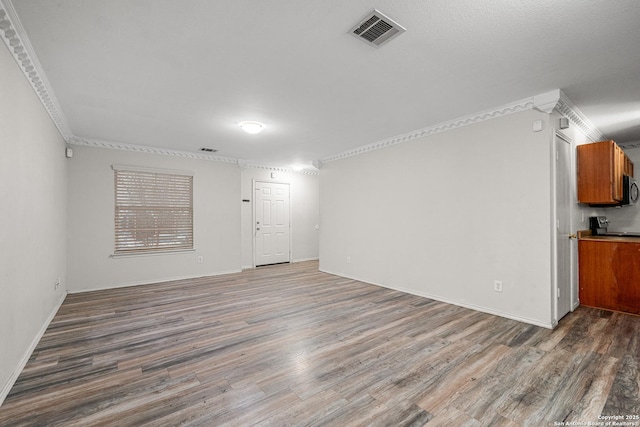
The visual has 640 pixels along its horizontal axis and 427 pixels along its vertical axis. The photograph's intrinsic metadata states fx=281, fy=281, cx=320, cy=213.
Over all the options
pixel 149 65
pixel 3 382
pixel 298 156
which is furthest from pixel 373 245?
pixel 3 382

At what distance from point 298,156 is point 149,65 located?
3.81 m

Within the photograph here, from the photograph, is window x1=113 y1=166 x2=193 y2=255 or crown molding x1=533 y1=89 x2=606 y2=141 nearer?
crown molding x1=533 y1=89 x2=606 y2=141

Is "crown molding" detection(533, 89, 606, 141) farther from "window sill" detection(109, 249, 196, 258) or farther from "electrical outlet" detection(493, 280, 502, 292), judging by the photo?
"window sill" detection(109, 249, 196, 258)

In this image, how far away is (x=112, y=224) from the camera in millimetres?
4859

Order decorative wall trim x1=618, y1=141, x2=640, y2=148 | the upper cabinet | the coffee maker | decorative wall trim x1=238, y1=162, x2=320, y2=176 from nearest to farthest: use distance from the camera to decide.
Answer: the upper cabinet → the coffee maker → decorative wall trim x1=618, y1=141, x2=640, y2=148 → decorative wall trim x1=238, y1=162, x2=320, y2=176

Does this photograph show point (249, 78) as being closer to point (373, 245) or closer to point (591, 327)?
point (373, 245)

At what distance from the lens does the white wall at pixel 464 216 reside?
10.2 ft

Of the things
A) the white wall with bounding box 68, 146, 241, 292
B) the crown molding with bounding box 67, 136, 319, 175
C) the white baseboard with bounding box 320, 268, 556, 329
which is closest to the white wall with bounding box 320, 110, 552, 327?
the white baseboard with bounding box 320, 268, 556, 329

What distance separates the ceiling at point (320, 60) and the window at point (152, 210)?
1.36 m

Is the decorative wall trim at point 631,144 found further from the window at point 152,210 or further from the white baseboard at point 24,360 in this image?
the white baseboard at point 24,360

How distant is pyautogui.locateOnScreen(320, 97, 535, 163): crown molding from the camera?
3.18 m

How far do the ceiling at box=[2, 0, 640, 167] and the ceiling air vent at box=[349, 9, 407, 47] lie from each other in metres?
0.05

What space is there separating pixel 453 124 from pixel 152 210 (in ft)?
17.3

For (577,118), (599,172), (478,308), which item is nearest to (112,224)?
(478,308)
